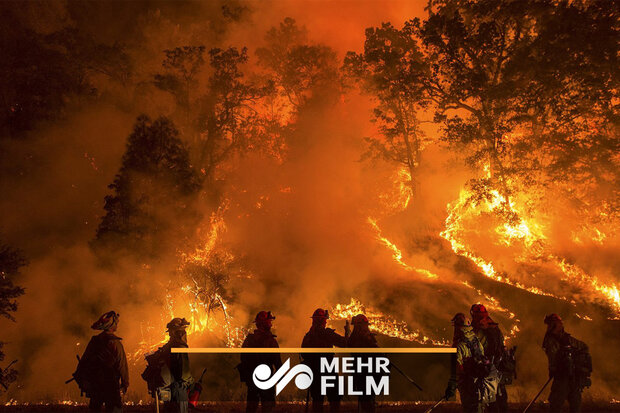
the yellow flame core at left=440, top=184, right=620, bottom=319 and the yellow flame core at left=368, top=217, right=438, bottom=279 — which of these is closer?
the yellow flame core at left=440, top=184, right=620, bottom=319

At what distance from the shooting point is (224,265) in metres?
21.0

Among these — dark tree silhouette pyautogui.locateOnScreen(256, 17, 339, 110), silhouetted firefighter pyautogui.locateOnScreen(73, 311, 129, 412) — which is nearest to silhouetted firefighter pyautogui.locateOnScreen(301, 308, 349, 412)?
silhouetted firefighter pyautogui.locateOnScreen(73, 311, 129, 412)

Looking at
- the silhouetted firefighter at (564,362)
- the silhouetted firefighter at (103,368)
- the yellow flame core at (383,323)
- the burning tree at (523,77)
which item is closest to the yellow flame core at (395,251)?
the yellow flame core at (383,323)

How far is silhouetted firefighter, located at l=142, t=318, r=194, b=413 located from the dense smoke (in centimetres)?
746

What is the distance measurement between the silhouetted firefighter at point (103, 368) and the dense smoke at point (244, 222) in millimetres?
7087

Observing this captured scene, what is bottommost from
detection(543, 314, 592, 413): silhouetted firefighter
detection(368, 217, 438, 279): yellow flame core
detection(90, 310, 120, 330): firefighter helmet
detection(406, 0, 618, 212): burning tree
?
detection(543, 314, 592, 413): silhouetted firefighter

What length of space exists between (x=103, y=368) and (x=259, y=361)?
7.59ft

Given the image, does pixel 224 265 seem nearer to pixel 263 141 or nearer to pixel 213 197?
pixel 213 197

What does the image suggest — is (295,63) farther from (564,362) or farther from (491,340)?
(564,362)

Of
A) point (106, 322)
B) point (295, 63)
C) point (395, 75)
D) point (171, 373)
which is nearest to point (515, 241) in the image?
point (395, 75)

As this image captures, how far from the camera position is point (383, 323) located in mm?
18031

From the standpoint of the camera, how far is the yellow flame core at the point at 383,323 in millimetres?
17297

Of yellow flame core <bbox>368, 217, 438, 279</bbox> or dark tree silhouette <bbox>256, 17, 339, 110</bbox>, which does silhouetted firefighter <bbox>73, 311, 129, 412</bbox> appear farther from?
dark tree silhouette <bbox>256, 17, 339, 110</bbox>

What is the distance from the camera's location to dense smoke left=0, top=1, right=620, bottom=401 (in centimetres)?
1881
